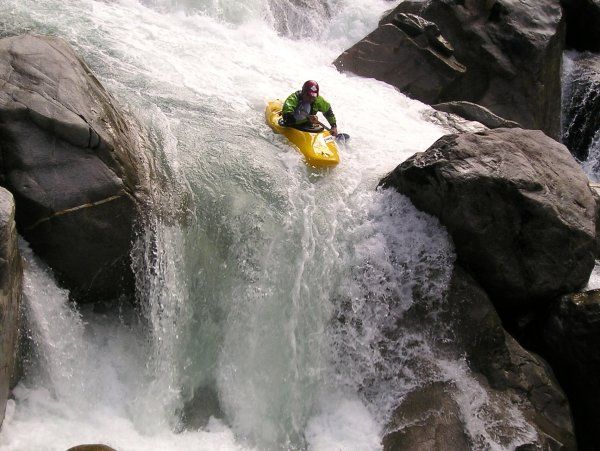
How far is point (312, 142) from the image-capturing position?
7824 mm

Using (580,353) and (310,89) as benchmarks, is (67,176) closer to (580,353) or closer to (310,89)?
(310,89)

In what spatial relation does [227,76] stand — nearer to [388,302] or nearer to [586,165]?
→ [388,302]

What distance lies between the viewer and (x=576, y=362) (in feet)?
21.7

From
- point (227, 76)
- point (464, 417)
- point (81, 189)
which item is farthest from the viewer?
point (227, 76)

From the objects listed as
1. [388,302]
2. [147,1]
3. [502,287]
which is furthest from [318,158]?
[147,1]

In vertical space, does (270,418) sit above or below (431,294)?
below

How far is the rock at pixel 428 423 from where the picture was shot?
5691mm

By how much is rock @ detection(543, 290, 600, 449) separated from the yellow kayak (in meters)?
3.18

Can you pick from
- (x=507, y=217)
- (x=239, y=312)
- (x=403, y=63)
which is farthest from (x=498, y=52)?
(x=239, y=312)

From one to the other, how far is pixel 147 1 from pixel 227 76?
11.4 feet

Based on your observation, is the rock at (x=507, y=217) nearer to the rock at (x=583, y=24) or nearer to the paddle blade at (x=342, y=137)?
the paddle blade at (x=342, y=137)

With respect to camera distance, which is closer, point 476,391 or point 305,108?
point 476,391

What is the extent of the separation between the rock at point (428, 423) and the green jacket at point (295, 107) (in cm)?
386

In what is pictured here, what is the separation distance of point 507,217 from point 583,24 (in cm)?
1005
